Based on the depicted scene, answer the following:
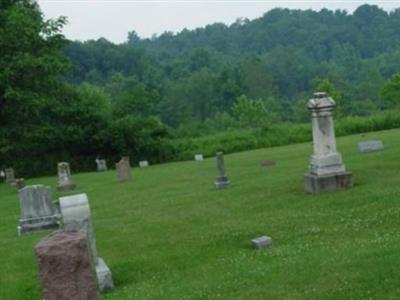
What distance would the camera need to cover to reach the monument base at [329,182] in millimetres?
16281

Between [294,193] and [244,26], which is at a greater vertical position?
[244,26]

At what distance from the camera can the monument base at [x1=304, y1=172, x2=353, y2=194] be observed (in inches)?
641

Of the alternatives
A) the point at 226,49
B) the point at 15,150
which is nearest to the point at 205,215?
the point at 15,150

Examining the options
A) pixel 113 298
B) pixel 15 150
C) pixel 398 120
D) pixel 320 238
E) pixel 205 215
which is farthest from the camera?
pixel 398 120

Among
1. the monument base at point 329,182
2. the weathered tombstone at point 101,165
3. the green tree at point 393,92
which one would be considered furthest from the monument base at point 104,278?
the green tree at point 393,92

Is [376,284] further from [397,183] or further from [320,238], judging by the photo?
[397,183]

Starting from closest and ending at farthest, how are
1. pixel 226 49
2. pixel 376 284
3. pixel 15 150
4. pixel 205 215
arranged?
pixel 376 284 → pixel 205 215 → pixel 15 150 → pixel 226 49

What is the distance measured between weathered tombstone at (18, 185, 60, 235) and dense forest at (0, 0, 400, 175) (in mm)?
21010

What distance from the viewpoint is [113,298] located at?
9914 mm

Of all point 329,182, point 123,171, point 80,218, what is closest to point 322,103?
point 329,182

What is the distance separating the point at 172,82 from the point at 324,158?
92961mm

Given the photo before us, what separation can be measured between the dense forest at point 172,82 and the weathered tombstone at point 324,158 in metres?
24.1

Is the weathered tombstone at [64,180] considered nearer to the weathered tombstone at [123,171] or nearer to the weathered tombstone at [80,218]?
the weathered tombstone at [123,171]

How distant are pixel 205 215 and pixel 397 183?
448 cm
